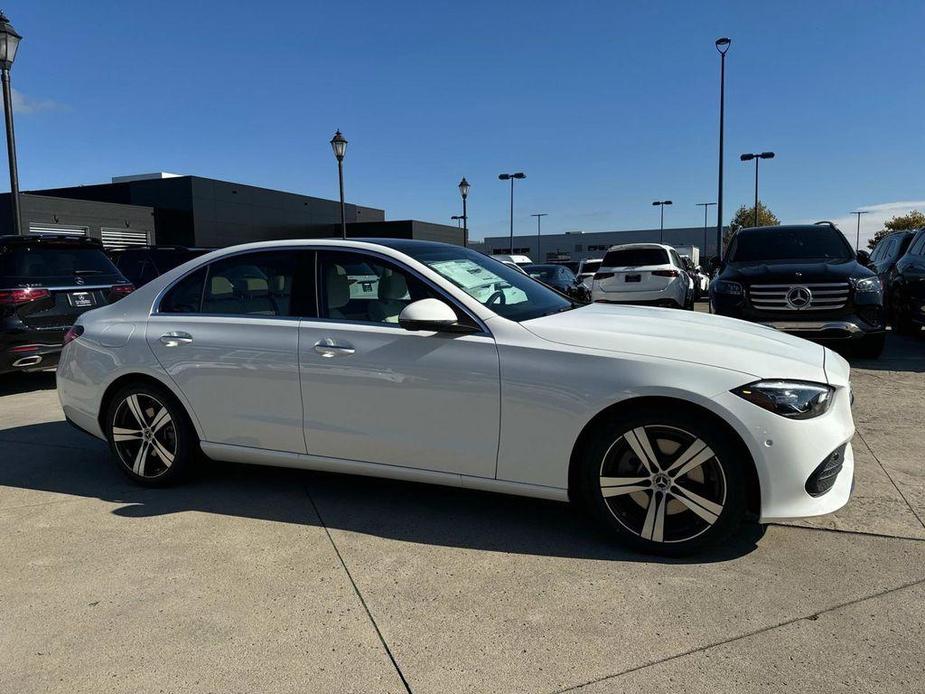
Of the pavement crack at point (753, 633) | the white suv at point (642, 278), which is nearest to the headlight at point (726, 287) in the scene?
the white suv at point (642, 278)

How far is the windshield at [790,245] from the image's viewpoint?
9.19 m

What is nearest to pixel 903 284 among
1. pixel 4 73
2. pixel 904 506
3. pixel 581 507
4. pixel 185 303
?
pixel 904 506

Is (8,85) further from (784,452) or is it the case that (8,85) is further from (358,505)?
(784,452)

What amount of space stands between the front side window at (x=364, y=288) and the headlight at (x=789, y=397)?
5.32ft

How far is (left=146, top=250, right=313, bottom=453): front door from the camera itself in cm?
389

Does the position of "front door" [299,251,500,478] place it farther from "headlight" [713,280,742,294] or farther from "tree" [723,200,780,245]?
"tree" [723,200,780,245]

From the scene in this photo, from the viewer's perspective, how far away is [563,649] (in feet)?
8.39

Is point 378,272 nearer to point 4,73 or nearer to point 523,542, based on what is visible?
point 523,542

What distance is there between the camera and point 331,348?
12.3ft

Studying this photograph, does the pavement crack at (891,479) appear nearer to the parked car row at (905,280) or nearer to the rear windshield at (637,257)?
the parked car row at (905,280)

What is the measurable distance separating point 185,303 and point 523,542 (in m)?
2.58

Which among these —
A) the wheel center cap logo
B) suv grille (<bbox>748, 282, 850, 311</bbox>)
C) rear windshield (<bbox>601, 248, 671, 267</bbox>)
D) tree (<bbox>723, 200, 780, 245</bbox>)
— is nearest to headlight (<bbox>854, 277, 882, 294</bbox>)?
suv grille (<bbox>748, 282, 850, 311</bbox>)

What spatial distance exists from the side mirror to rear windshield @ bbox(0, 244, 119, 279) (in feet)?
19.9

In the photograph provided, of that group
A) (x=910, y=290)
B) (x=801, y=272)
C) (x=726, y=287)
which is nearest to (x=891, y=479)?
(x=801, y=272)
